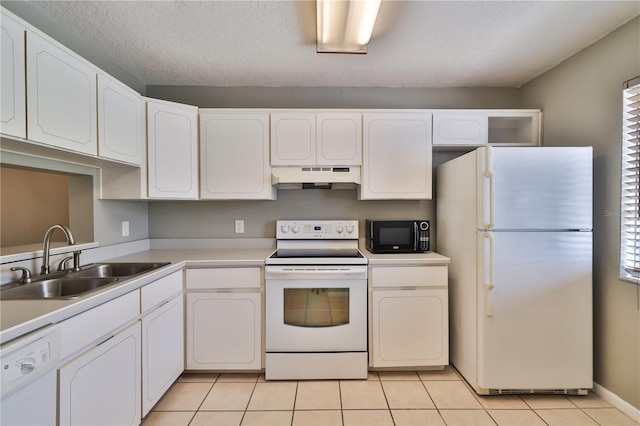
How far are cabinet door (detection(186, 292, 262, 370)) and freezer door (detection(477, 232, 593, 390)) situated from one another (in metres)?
1.62

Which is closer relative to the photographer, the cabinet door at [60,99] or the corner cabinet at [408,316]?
the cabinet door at [60,99]

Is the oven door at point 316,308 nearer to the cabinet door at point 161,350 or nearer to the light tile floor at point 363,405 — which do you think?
the light tile floor at point 363,405

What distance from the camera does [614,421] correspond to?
1.61 m

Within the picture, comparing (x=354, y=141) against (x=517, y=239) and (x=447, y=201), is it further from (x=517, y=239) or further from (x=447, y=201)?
(x=517, y=239)

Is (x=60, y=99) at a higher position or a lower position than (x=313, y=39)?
lower

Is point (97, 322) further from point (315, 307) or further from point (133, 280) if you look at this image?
point (315, 307)

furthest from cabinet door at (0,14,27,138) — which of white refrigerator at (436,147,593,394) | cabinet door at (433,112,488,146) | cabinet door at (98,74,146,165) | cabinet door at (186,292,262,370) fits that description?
cabinet door at (433,112,488,146)

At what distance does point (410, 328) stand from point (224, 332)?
4.59 ft

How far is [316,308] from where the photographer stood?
200cm

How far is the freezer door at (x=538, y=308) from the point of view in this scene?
1750 millimetres

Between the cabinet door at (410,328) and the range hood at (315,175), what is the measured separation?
940mm

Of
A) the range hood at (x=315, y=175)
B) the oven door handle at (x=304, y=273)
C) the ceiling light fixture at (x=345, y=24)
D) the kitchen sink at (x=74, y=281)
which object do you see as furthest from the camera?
the range hood at (x=315, y=175)

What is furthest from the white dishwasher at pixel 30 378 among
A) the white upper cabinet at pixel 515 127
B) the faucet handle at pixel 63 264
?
the white upper cabinet at pixel 515 127

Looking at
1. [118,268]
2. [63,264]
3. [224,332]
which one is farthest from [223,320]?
[63,264]
